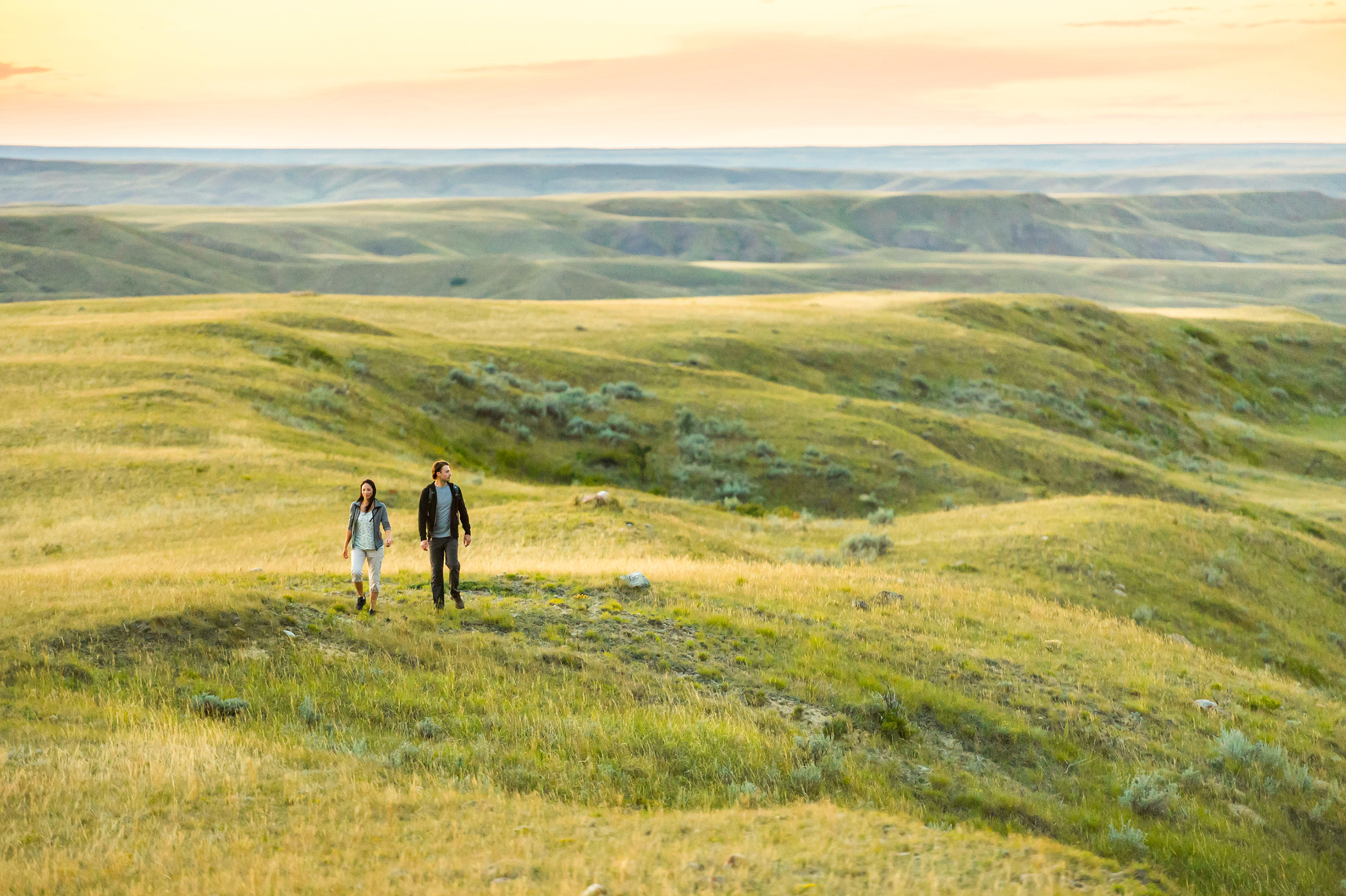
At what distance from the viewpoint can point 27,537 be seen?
2242 cm

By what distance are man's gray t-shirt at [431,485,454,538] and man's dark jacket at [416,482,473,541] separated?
1 centimetres

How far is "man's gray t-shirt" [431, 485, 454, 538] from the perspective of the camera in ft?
43.6

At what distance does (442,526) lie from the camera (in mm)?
13414

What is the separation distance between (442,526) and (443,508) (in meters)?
0.26

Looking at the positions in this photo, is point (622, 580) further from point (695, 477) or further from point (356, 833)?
point (695, 477)

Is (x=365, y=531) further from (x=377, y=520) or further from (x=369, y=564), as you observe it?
(x=369, y=564)

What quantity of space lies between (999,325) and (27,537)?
68.2 metres

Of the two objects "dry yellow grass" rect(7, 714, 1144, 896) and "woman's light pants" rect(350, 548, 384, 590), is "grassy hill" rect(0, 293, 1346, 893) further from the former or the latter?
"woman's light pants" rect(350, 548, 384, 590)

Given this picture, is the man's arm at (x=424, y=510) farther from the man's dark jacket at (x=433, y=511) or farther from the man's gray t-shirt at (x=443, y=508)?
the man's gray t-shirt at (x=443, y=508)

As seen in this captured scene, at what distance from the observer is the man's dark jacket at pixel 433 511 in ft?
A: 43.5

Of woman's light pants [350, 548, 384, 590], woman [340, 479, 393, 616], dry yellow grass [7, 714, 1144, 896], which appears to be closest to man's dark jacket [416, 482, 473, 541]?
woman [340, 479, 393, 616]

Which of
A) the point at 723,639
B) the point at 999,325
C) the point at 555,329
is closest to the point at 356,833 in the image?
the point at 723,639

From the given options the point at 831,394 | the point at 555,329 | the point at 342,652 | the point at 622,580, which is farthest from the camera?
the point at 555,329

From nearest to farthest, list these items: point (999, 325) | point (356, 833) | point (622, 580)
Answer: point (356, 833)
point (622, 580)
point (999, 325)
